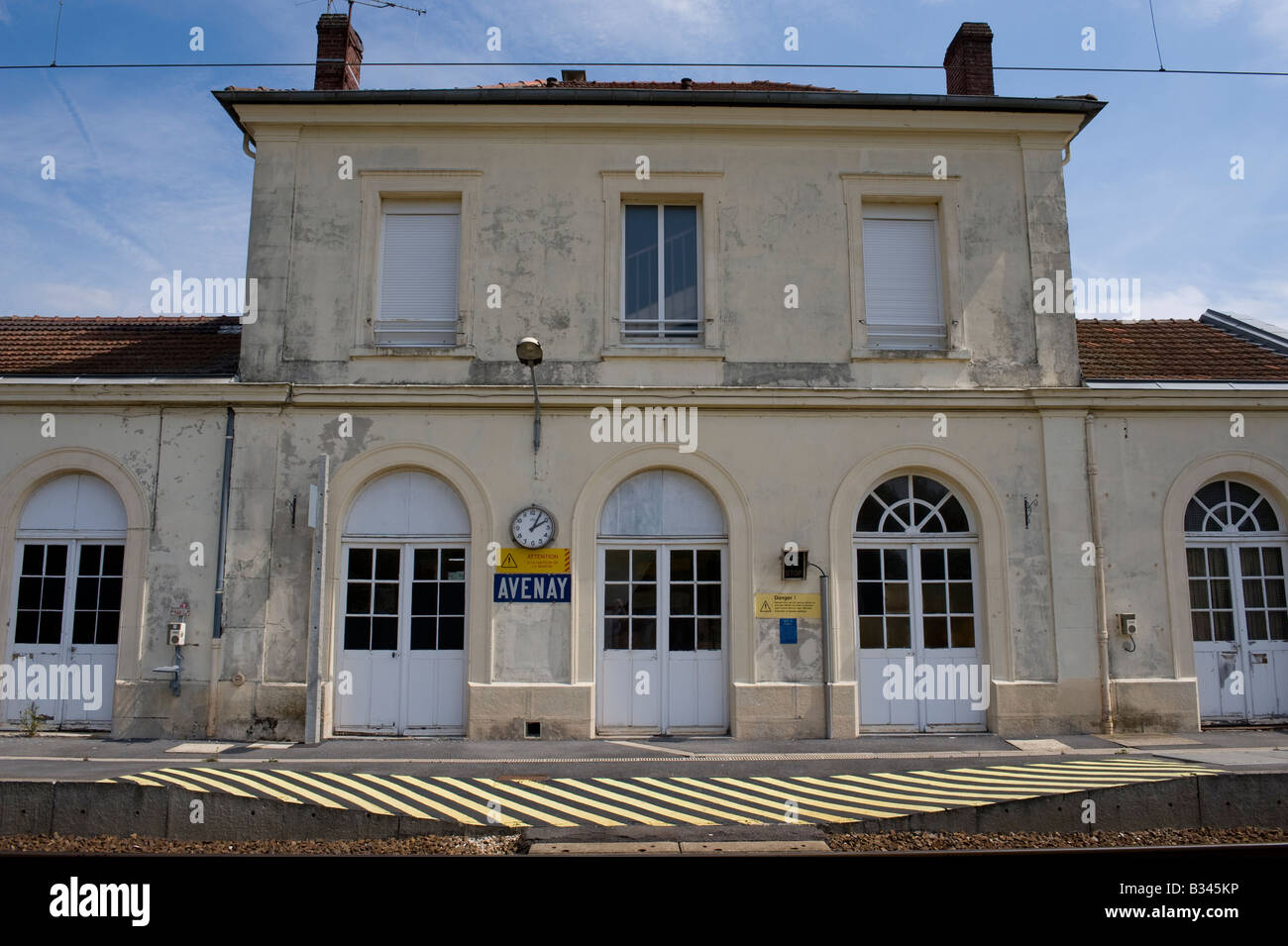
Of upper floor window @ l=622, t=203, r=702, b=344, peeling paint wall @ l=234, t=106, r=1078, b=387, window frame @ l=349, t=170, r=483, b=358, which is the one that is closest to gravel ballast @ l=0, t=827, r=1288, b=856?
peeling paint wall @ l=234, t=106, r=1078, b=387

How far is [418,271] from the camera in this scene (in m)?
10.8

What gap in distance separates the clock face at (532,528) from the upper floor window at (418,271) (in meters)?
2.37

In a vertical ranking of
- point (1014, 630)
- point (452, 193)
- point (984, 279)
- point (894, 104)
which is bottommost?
point (1014, 630)

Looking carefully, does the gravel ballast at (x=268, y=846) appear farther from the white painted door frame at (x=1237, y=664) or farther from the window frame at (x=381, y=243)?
the white painted door frame at (x=1237, y=664)

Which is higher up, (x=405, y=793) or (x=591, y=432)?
(x=591, y=432)

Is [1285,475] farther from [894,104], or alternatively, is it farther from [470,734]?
[470,734]

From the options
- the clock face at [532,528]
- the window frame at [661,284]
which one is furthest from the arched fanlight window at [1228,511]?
the clock face at [532,528]

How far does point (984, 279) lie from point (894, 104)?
2444mm

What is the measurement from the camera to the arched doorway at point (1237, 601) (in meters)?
10.4

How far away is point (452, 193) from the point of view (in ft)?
35.6

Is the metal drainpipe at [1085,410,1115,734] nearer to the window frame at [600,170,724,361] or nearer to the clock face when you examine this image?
the window frame at [600,170,724,361]

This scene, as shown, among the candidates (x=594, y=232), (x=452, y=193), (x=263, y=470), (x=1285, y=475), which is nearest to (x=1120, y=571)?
(x=1285, y=475)

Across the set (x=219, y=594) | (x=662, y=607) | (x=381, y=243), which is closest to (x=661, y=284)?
(x=381, y=243)
